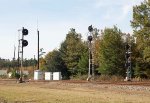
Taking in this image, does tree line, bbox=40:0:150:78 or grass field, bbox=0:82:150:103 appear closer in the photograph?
grass field, bbox=0:82:150:103

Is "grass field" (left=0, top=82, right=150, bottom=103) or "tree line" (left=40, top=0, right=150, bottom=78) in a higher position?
"tree line" (left=40, top=0, right=150, bottom=78)

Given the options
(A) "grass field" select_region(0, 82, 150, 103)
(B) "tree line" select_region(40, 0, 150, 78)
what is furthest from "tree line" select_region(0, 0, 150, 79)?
(A) "grass field" select_region(0, 82, 150, 103)

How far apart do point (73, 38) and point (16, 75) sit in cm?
2069

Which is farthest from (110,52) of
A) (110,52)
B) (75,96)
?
(75,96)

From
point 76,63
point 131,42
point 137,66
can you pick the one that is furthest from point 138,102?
point 76,63

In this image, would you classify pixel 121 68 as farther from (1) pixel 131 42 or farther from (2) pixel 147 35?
(2) pixel 147 35

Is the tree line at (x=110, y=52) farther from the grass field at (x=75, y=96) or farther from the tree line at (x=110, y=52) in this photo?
the grass field at (x=75, y=96)

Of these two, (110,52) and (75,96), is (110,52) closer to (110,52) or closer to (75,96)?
(110,52)

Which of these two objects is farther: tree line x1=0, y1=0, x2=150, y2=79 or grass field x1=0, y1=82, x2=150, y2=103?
tree line x1=0, y1=0, x2=150, y2=79

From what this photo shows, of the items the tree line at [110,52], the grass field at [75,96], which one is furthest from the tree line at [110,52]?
the grass field at [75,96]

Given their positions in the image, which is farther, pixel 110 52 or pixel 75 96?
pixel 110 52

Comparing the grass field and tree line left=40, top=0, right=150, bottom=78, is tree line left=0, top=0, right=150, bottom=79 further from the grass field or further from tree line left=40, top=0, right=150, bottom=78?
the grass field

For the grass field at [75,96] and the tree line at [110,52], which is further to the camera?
the tree line at [110,52]

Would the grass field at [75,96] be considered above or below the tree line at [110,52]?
below
